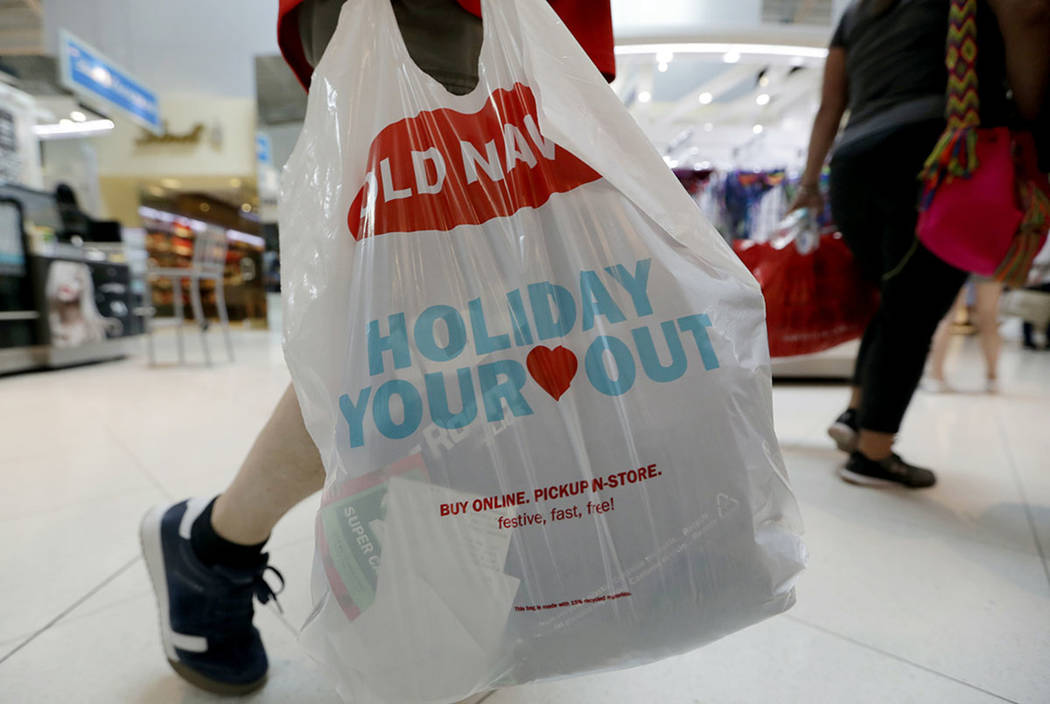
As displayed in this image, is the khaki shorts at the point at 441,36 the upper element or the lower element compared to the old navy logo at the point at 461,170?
upper

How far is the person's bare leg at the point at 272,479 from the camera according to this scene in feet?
1.49

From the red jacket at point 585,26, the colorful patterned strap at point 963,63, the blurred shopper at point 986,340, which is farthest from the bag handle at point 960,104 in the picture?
the blurred shopper at point 986,340

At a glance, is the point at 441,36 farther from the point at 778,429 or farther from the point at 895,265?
the point at 778,429

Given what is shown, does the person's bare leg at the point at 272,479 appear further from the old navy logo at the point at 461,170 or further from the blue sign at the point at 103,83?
the blue sign at the point at 103,83

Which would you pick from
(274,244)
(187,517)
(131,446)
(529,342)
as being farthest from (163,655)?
(274,244)

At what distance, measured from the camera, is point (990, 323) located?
211cm

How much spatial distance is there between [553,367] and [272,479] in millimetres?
296

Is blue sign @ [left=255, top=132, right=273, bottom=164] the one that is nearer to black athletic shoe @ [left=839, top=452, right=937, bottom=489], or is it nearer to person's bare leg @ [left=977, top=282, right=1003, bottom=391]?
person's bare leg @ [left=977, top=282, right=1003, bottom=391]

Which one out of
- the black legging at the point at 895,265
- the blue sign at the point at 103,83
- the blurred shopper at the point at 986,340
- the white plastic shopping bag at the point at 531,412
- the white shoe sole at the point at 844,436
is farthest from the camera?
the blue sign at the point at 103,83

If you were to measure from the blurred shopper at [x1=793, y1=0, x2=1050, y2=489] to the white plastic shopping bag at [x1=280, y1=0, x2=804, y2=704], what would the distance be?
737 millimetres

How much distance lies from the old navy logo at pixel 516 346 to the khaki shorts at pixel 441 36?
0.64 ft

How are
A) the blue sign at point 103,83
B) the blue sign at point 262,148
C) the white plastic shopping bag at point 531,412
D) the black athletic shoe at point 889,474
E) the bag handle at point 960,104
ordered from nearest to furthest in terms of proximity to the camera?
the white plastic shopping bag at point 531,412
the bag handle at point 960,104
the black athletic shoe at point 889,474
the blue sign at point 103,83
the blue sign at point 262,148

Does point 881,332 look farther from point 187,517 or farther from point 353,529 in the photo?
point 187,517

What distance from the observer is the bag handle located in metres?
0.78
